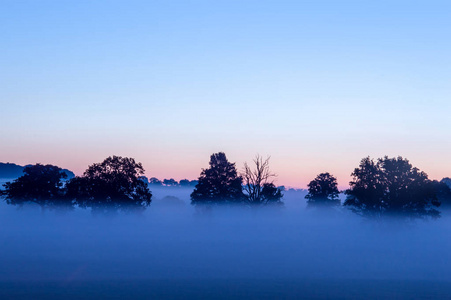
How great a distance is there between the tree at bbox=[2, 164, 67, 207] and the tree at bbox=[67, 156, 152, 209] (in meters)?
4.01

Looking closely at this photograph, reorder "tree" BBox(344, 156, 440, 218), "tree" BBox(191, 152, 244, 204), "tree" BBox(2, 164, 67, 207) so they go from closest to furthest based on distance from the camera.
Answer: "tree" BBox(344, 156, 440, 218)
"tree" BBox(2, 164, 67, 207)
"tree" BBox(191, 152, 244, 204)

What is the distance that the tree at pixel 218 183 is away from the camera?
2860 inches

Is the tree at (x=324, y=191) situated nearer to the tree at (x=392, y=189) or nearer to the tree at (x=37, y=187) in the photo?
the tree at (x=392, y=189)

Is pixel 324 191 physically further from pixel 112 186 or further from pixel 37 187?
pixel 37 187

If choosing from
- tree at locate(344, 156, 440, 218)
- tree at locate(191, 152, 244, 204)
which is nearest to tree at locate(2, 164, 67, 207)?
tree at locate(191, 152, 244, 204)

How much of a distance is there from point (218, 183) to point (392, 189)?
26.3 m

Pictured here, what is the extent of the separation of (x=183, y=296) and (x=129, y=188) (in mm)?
39976

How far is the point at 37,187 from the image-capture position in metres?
67.3

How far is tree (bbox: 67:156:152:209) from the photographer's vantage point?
210ft

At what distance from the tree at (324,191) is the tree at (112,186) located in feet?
111

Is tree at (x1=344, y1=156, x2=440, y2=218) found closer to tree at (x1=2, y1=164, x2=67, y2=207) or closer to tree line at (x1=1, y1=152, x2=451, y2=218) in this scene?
tree line at (x1=1, y1=152, x2=451, y2=218)

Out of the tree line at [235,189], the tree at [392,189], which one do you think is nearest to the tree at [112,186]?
the tree line at [235,189]

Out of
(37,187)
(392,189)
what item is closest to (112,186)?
(37,187)

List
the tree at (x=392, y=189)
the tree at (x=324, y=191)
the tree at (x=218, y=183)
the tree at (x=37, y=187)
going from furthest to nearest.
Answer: the tree at (x=324, y=191) < the tree at (x=218, y=183) < the tree at (x=37, y=187) < the tree at (x=392, y=189)
